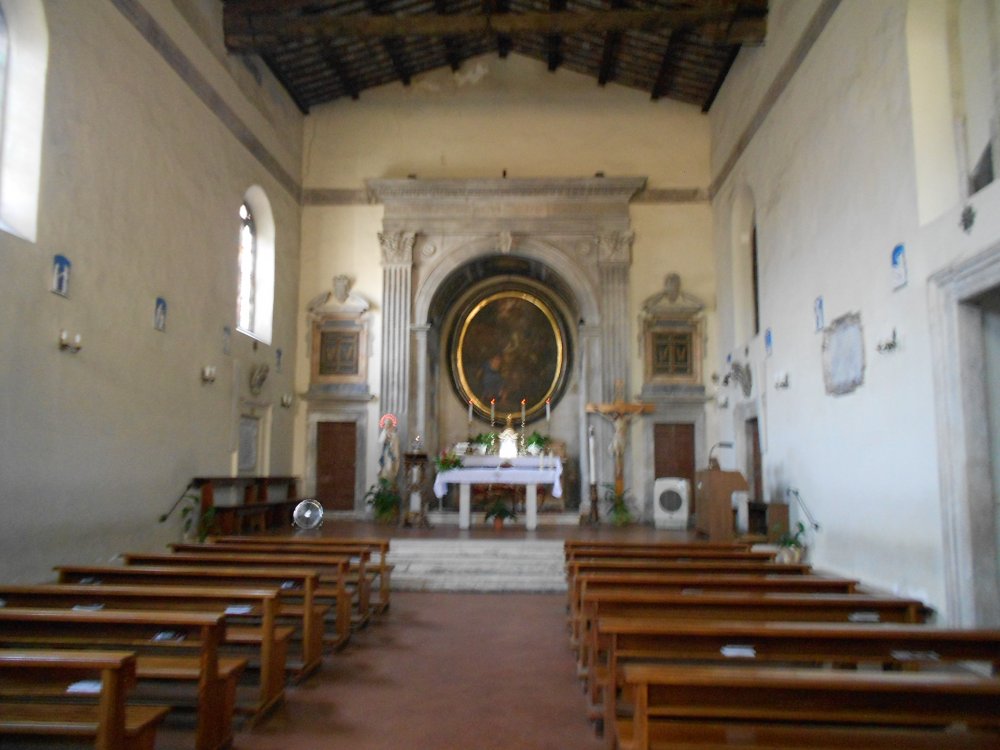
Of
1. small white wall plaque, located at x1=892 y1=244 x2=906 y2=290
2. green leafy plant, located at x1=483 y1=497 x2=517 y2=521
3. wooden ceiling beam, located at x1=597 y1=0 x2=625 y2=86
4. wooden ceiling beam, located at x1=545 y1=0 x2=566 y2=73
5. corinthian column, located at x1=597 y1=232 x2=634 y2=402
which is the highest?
wooden ceiling beam, located at x1=545 y1=0 x2=566 y2=73

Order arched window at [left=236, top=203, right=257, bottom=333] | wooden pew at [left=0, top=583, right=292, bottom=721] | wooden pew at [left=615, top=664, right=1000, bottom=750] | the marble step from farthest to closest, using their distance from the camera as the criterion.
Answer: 1. arched window at [left=236, top=203, right=257, bottom=333]
2. the marble step
3. wooden pew at [left=0, top=583, right=292, bottom=721]
4. wooden pew at [left=615, top=664, right=1000, bottom=750]

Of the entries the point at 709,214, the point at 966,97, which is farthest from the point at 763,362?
the point at 966,97

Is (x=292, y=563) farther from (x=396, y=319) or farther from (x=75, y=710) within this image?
(x=396, y=319)

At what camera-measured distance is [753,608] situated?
4551 millimetres

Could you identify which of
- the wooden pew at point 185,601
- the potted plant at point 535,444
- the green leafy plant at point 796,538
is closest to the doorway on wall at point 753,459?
the green leafy plant at point 796,538

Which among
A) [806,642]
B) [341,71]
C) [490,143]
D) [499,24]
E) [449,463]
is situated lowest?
[806,642]

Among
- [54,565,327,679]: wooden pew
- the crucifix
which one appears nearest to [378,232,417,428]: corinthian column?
the crucifix

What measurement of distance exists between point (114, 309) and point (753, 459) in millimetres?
9877

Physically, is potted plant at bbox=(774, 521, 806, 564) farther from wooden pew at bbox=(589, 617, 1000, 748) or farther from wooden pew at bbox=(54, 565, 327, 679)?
wooden pew at bbox=(54, 565, 327, 679)

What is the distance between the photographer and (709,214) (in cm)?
1558

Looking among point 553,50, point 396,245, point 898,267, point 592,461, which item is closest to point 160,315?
point 396,245

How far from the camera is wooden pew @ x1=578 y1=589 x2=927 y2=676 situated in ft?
14.7

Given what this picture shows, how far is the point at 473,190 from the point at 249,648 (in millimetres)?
11431

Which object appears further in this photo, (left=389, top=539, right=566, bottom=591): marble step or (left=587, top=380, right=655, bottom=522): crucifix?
(left=587, top=380, right=655, bottom=522): crucifix
